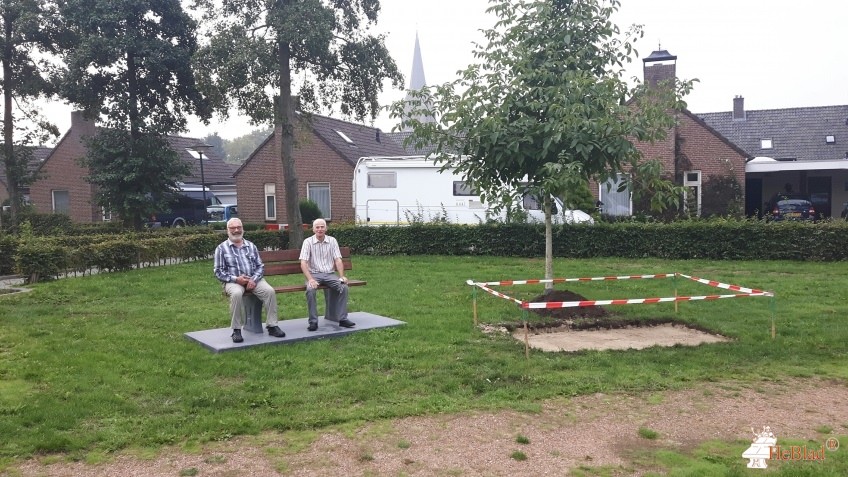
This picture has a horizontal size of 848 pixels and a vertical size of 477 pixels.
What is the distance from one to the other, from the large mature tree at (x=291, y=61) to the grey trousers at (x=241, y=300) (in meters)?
10.5

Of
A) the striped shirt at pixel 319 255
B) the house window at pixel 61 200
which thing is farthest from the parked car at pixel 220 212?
the striped shirt at pixel 319 255

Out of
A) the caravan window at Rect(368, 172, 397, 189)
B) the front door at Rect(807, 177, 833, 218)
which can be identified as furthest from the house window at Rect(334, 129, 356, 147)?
the front door at Rect(807, 177, 833, 218)

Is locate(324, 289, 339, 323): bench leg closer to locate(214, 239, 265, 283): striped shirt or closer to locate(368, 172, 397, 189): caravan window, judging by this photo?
locate(214, 239, 265, 283): striped shirt

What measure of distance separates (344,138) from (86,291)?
18.8 metres

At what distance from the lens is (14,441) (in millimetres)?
4449

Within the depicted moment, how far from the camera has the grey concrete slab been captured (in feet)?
23.0

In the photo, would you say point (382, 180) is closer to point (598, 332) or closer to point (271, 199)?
point (271, 199)

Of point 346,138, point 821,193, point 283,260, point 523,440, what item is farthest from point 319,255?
point 821,193

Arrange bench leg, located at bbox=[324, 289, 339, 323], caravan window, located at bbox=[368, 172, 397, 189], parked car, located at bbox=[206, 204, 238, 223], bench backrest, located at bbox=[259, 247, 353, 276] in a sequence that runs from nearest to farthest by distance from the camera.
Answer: bench leg, located at bbox=[324, 289, 339, 323], bench backrest, located at bbox=[259, 247, 353, 276], caravan window, located at bbox=[368, 172, 397, 189], parked car, located at bbox=[206, 204, 238, 223]

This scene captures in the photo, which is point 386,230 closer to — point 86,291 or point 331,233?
point 331,233

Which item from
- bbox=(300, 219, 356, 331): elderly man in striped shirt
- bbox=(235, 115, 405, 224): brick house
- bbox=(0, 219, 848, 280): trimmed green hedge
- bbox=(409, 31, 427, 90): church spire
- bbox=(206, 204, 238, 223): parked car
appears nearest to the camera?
bbox=(300, 219, 356, 331): elderly man in striped shirt

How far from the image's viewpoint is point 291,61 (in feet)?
58.4

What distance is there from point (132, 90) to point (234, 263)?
1637 centimetres

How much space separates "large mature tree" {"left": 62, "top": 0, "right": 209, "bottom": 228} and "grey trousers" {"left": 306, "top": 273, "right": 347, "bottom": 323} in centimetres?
1520
